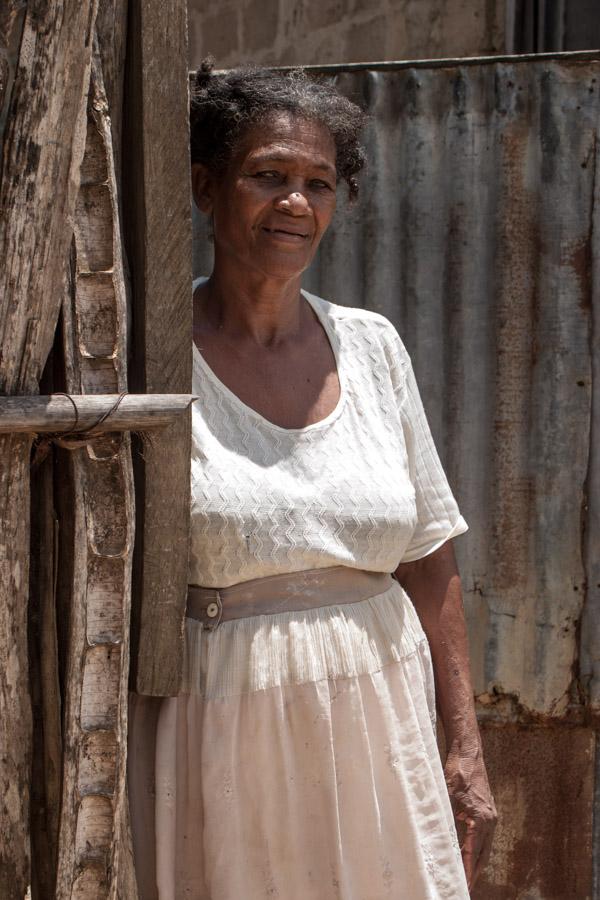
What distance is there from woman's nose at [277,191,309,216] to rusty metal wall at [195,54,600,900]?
1078mm

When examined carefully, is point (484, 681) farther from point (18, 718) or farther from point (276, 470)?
point (18, 718)

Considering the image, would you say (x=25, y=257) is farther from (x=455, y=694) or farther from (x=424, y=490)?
(x=455, y=694)

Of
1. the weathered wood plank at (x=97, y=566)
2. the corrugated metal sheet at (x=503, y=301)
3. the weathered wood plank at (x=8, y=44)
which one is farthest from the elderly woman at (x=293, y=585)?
the corrugated metal sheet at (x=503, y=301)

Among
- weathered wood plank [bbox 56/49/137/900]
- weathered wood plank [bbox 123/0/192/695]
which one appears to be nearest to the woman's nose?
weathered wood plank [bbox 123/0/192/695]

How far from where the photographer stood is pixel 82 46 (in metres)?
1.82

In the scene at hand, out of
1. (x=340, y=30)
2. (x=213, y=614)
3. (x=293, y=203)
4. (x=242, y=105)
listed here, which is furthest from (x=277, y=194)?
(x=340, y=30)

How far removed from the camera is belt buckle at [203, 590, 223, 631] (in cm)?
218

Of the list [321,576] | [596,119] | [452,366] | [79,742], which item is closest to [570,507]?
[452,366]

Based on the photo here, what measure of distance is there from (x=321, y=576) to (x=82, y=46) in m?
1.00

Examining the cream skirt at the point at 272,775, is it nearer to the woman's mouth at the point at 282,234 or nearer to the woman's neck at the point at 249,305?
the woman's neck at the point at 249,305

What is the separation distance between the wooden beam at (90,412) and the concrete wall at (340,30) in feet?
9.18

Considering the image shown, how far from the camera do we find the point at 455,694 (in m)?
2.54

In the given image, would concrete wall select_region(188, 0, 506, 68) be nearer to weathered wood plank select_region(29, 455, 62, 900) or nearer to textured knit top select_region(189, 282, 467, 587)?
textured knit top select_region(189, 282, 467, 587)

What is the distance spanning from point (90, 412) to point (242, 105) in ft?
2.56
